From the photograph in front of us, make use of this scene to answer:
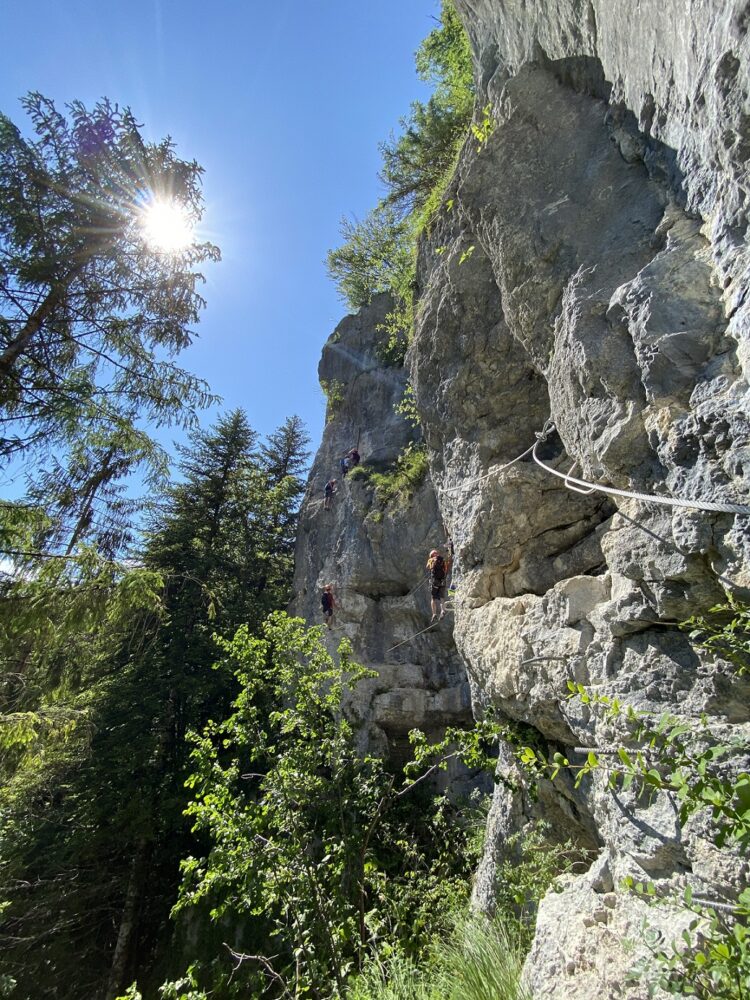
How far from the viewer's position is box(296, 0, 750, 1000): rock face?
9.84 ft

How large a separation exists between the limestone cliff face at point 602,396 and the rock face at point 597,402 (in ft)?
0.07

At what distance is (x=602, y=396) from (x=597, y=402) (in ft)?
0.21

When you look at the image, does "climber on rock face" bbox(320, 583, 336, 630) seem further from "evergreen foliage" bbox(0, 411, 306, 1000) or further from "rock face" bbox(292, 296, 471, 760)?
"evergreen foliage" bbox(0, 411, 306, 1000)

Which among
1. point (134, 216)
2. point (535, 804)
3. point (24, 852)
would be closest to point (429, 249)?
point (134, 216)

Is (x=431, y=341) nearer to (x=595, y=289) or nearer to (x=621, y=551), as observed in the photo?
(x=595, y=289)

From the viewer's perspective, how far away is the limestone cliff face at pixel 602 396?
3.01 metres

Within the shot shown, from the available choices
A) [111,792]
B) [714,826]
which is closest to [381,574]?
[111,792]

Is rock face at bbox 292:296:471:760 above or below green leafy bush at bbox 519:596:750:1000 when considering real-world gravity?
above

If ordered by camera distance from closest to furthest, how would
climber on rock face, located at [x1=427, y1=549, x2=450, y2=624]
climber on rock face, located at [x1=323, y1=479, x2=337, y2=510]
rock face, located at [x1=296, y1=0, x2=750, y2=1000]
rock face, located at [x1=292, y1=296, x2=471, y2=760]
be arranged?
rock face, located at [x1=296, y1=0, x2=750, y2=1000] → climber on rock face, located at [x1=427, y1=549, x2=450, y2=624] → rock face, located at [x1=292, y1=296, x2=471, y2=760] → climber on rock face, located at [x1=323, y1=479, x2=337, y2=510]

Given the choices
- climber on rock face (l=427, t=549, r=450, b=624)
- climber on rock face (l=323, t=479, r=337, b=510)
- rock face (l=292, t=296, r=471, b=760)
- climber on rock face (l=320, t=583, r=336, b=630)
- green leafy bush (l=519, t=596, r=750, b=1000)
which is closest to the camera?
green leafy bush (l=519, t=596, r=750, b=1000)

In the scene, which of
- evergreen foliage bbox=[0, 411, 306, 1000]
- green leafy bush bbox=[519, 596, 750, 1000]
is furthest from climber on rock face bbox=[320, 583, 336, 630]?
green leafy bush bbox=[519, 596, 750, 1000]

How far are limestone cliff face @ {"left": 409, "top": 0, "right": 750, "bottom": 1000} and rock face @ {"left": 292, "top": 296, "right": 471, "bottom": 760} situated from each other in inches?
250

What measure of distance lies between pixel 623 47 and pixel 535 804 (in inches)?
290

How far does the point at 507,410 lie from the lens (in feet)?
23.1
